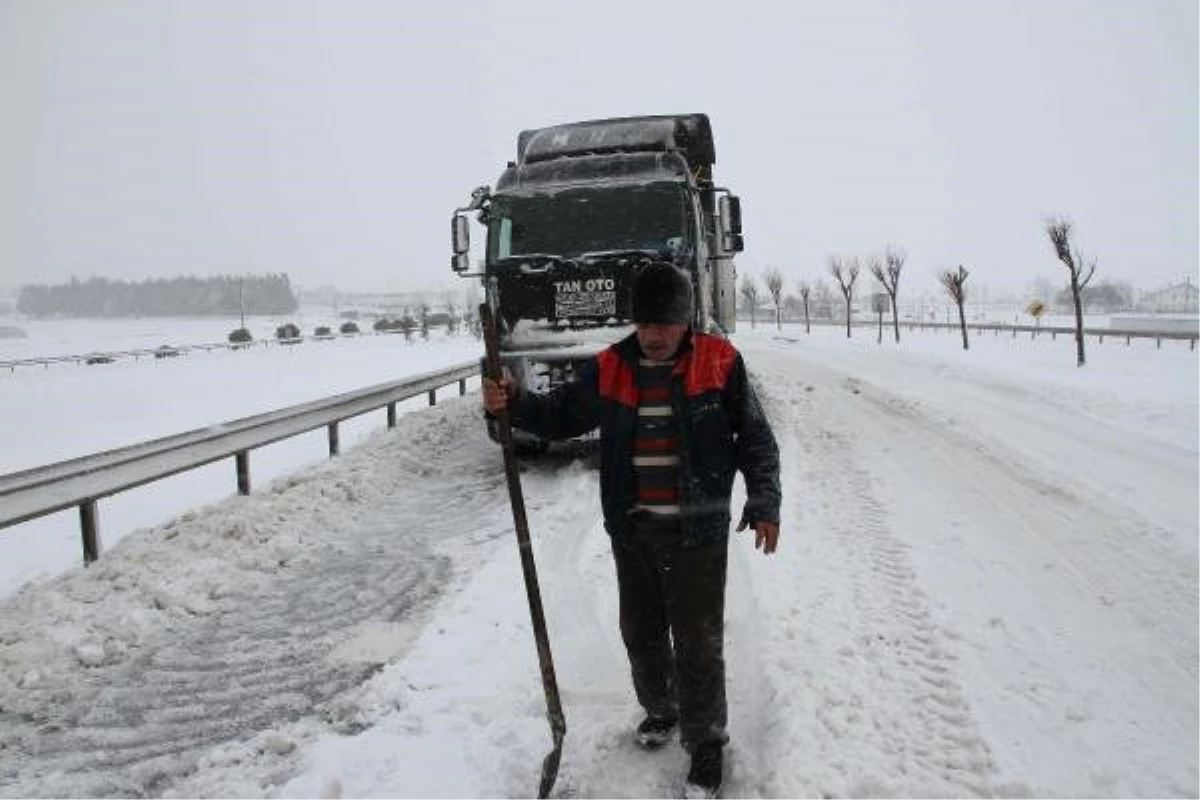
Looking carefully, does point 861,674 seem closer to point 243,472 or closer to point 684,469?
point 684,469

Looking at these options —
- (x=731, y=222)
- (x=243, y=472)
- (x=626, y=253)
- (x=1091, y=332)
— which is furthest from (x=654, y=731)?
(x=1091, y=332)

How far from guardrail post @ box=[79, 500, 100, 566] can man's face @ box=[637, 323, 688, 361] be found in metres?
4.69

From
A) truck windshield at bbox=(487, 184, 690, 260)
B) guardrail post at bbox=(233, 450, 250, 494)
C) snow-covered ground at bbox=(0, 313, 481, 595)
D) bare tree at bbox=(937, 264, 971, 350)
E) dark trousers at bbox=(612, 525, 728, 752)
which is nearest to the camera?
dark trousers at bbox=(612, 525, 728, 752)

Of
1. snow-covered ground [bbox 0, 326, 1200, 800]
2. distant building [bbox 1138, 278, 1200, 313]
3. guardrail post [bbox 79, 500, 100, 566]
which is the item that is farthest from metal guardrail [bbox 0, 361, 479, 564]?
distant building [bbox 1138, 278, 1200, 313]

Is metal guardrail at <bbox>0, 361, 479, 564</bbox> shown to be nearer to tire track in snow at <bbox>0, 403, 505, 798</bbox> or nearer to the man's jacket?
A: tire track in snow at <bbox>0, 403, 505, 798</bbox>

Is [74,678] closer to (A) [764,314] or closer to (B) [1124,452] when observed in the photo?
(B) [1124,452]

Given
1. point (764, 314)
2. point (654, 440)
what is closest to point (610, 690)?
point (654, 440)

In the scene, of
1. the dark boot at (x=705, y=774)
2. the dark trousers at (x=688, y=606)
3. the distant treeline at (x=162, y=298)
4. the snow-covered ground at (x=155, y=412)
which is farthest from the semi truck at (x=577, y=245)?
the distant treeline at (x=162, y=298)

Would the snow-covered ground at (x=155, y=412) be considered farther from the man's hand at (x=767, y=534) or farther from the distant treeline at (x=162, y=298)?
the distant treeline at (x=162, y=298)

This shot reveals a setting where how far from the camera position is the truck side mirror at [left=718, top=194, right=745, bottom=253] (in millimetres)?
9258

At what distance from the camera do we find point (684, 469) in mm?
2922

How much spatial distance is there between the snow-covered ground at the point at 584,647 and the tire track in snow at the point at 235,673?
0.8 inches

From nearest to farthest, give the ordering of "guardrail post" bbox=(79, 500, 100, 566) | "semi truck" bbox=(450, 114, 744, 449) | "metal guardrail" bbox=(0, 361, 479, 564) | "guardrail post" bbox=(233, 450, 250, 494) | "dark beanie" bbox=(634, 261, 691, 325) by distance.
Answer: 1. "dark beanie" bbox=(634, 261, 691, 325)
2. "metal guardrail" bbox=(0, 361, 479, 564)
3. "guardrail post" bbox=(79, 500, 100, 566)
4. "guardrail post" bbox=(233, 450, 250, 494)
5. "semi truck" bbox=(450, 114, 744, 449)

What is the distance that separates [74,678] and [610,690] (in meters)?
2.89
